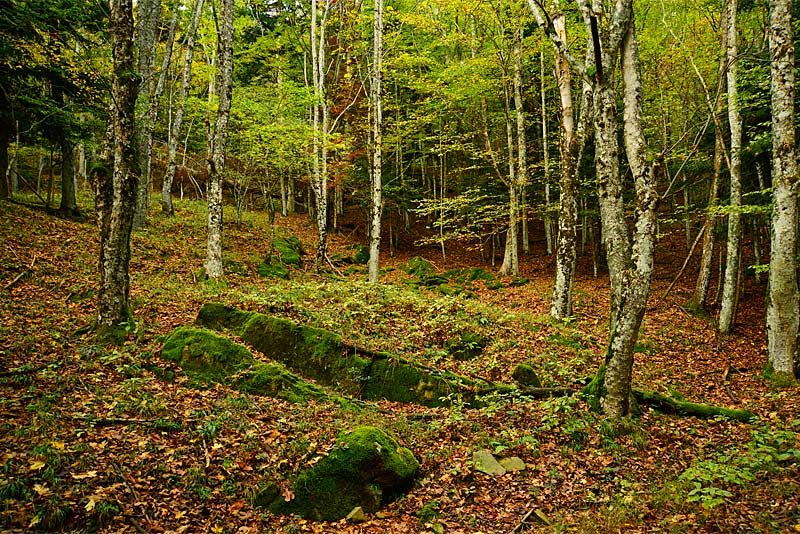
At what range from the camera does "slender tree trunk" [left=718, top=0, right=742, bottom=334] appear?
42.9ft

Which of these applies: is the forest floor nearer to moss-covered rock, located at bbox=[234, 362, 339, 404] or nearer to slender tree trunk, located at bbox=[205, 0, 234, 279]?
moss-covered rock, located at bbox=[234, 362, 339, 404]

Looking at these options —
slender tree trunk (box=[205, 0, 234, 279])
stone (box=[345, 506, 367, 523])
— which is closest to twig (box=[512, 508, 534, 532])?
stone (box=[345, 506, 367, 523])

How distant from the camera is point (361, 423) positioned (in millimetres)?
6852

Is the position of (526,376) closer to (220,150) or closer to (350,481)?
(350,481)

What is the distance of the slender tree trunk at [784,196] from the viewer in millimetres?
9336

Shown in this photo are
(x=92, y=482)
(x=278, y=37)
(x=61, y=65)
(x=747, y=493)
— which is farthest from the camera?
(x=278, y=37)

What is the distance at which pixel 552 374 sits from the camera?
9133 millimetres

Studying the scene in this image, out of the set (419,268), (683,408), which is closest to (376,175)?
(419,268)

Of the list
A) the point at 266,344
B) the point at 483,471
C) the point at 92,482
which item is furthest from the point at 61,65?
the point at 483,471

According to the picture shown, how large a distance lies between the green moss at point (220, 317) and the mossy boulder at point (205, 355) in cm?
116

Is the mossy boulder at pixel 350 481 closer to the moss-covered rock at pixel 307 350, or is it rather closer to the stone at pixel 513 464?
the stone at pixel 513 464

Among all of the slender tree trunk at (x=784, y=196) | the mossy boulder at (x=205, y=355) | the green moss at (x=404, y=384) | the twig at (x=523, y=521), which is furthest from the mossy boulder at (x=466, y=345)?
the slender tree trunk at (x=784, y=196)

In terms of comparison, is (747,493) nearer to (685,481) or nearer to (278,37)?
(685,481)

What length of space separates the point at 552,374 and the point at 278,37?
29.7 meters
